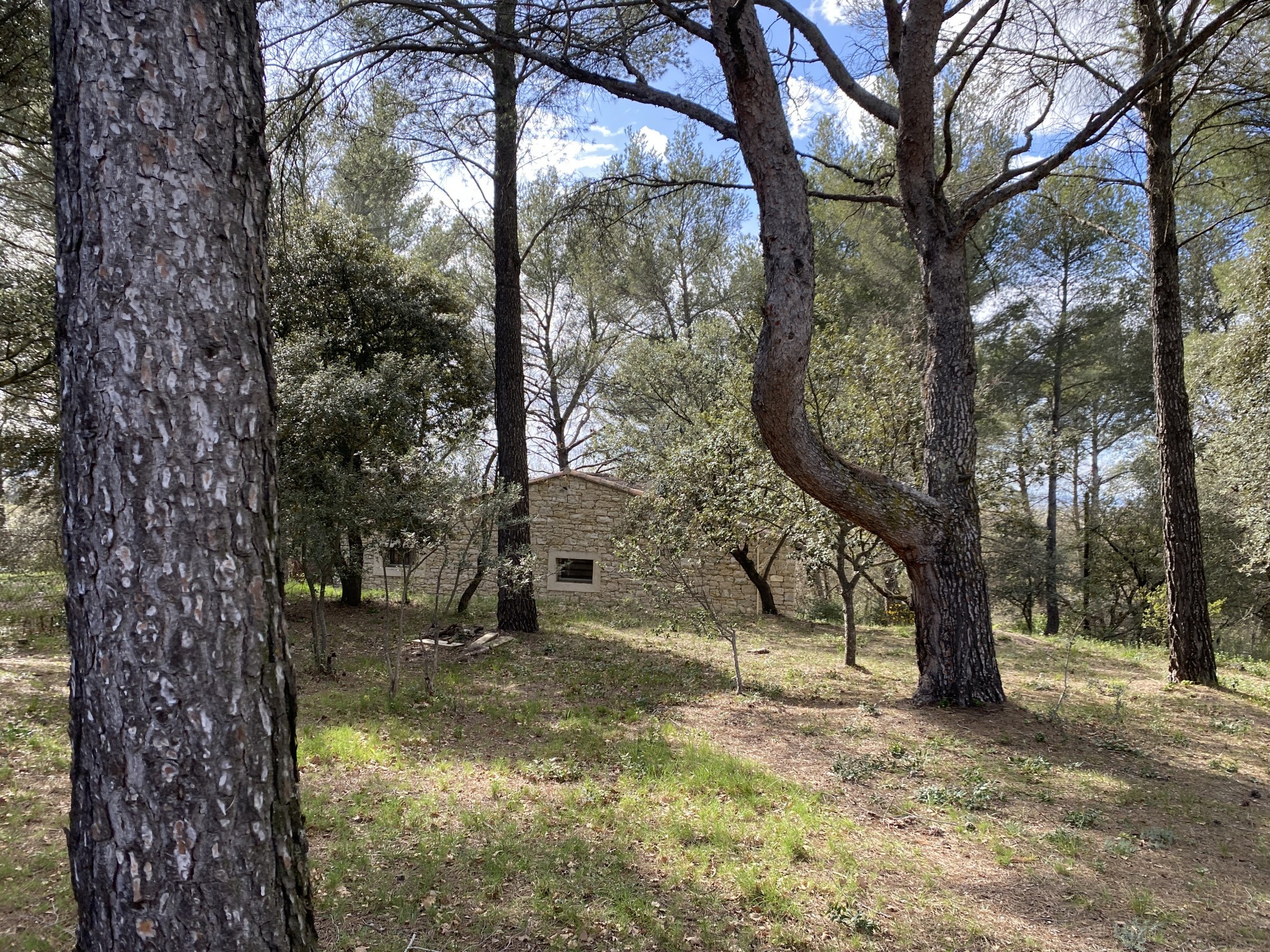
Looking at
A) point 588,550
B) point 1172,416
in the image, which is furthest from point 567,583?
point 1172,416

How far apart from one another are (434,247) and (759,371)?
15256 millimetres

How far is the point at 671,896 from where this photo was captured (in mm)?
3057

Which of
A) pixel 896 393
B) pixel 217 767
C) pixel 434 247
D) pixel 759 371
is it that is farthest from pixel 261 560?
pixel 434 247

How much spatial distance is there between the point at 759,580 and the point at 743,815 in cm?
953

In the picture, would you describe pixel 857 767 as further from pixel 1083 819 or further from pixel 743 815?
pixel 1083 819

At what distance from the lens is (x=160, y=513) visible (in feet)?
5.51

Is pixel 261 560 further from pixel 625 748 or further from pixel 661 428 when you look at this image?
pixel 661 428

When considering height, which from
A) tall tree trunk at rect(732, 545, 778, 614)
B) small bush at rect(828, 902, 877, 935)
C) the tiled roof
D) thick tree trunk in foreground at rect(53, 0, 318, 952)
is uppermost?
the tiled roof

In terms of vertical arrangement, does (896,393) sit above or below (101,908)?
above

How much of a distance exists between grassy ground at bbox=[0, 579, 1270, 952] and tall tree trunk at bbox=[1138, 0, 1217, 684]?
2.27 ft

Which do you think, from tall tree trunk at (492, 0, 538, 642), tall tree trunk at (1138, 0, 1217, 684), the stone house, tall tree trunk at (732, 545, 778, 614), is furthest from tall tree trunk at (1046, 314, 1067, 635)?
tall tree trunk at (492, 0, 538, 642)

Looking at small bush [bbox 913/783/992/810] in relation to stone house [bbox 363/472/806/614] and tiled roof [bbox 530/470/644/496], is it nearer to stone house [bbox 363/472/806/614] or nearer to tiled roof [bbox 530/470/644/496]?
stone house [bbox 363/472/806/614]

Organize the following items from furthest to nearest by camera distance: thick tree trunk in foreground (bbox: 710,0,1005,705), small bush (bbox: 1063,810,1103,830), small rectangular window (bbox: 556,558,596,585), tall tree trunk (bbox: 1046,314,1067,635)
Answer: tall tree trunk (bbox: 1046,314,1067,635), small rectangular window (bbox: 556,558,596,585), thick tree trunk in foreground (bbox: 710,0,1005,705), small bush (bbox: 1063,810,1103,830)

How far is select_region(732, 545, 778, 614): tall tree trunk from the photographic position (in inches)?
512
